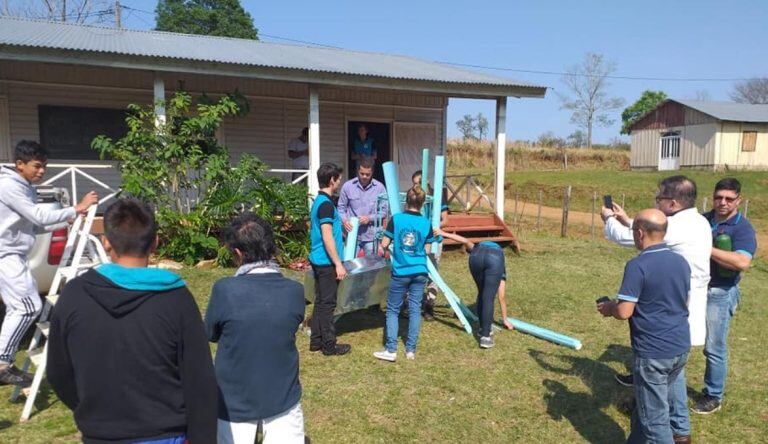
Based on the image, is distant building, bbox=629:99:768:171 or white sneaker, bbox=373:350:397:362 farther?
distant building, bbox=629:99:768:171

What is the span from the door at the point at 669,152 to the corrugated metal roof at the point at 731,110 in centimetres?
200

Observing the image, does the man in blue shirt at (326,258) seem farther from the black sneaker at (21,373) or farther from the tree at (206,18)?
the tree at (206,18)

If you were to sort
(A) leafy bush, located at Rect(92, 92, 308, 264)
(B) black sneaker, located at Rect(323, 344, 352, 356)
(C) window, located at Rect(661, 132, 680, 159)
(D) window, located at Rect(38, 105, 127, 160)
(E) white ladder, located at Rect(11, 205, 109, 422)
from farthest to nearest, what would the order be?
(C) window, located at Rect(661, 132, 680, 159)
(D) window, located at Rect(38, 105, 127, 160)
(A) leafy bush, located at Rect(92, 92, 308, 264)
(B) black sneaker, located at Rect(323, 344, 352, 356)
(E) white ladder, located at Rect(11, 205, 109, 422)

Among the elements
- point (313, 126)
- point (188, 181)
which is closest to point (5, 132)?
point (188, 181)

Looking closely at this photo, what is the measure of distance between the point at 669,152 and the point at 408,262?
33143mm

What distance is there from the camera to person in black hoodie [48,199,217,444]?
1.74 metres

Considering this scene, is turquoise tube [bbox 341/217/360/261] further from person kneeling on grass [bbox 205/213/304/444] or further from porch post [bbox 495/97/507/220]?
porch post [bbox 495/97/507/220]

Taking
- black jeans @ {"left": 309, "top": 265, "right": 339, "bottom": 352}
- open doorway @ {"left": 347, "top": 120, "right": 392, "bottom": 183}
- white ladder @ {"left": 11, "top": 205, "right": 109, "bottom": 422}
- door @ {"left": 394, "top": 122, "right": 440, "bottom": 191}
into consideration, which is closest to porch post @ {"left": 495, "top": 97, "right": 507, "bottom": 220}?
door @ {"left": 394, "top": 122, "right": 440, "bottom": 191}

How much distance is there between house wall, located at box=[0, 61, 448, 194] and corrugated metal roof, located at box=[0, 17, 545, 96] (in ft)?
1.79

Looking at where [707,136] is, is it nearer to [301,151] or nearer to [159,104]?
[301,151]

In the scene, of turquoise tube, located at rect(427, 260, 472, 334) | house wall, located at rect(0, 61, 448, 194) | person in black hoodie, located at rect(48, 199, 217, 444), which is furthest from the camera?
house wall, located at rect(0, 61, 448, 194)

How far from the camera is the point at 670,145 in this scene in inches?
1296

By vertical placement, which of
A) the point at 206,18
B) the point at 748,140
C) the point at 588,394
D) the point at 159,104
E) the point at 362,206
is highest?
the point at 206,18

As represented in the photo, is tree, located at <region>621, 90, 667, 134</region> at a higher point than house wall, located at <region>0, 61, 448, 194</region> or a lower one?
higher
